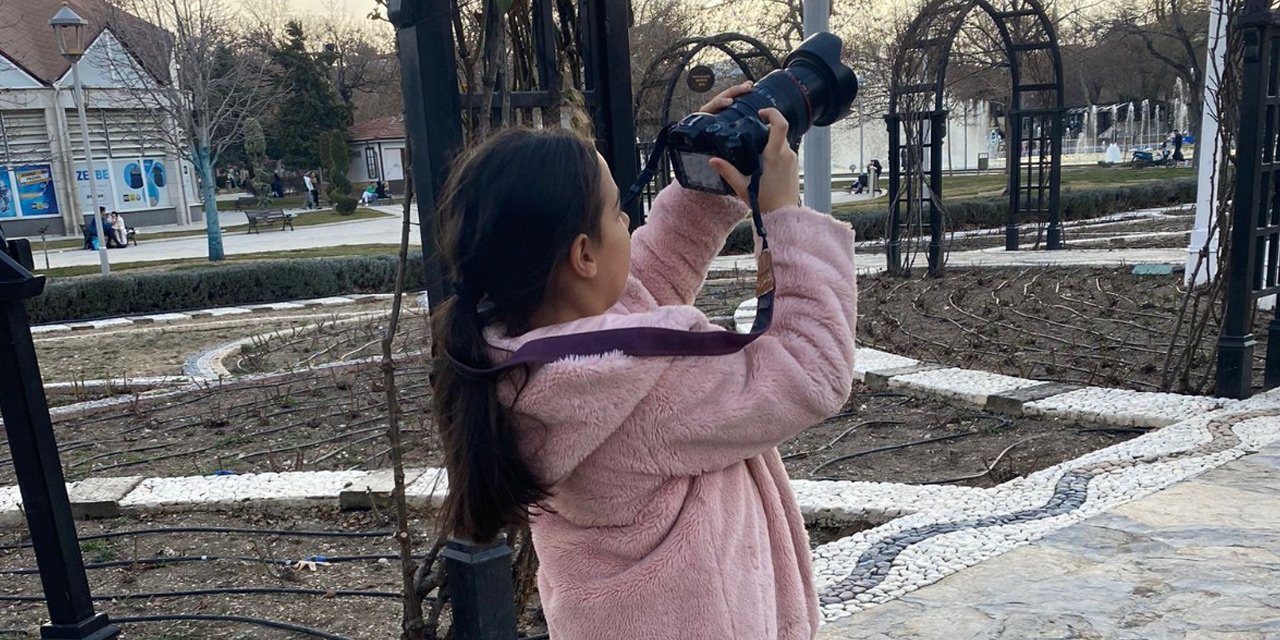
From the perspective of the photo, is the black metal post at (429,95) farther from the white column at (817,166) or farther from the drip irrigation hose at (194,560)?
the white column at (817,166)

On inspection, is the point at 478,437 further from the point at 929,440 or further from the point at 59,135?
the point at 59,135

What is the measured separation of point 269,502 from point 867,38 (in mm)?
28012

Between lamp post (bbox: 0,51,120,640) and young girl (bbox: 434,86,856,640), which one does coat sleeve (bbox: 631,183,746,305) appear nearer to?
young girl (bbox: 434,86,856,640)

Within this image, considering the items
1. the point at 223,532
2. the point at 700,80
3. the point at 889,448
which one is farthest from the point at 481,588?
the point at 700,80

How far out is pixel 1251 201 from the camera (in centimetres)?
468

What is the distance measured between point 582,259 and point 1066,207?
18215 mm

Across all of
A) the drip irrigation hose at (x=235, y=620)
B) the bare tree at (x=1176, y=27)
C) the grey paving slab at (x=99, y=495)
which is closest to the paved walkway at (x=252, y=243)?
the grey paving slab at (x=99, y=495)

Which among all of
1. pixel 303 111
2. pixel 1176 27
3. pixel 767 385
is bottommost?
pixel 767 385

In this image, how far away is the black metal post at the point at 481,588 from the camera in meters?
1.99

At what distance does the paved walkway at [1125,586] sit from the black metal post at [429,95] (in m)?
1.56

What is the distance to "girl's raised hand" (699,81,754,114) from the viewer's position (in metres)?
1.31

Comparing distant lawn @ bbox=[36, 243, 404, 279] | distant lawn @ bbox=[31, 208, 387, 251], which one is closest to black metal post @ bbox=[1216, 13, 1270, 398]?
distant lawn @ bbox=[36, 243, 404, 279]

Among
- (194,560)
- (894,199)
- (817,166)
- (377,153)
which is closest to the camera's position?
(194,560)

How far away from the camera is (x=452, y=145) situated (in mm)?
1928
